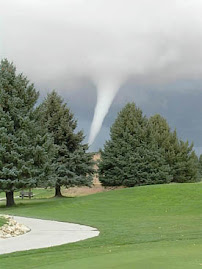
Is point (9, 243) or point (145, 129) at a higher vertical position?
point (145, 129)

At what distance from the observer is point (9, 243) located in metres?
12.2

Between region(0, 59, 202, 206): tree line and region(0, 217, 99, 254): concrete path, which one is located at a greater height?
region(0, 59, 202, 206): tree line

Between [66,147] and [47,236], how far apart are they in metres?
25.9

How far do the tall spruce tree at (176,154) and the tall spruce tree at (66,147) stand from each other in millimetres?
14689

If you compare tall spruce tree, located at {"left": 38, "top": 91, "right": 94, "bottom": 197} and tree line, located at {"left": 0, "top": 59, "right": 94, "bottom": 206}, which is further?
tall spruce tree, located at {"left": 38, "top": 91, "right": 94, "bottom": 197}

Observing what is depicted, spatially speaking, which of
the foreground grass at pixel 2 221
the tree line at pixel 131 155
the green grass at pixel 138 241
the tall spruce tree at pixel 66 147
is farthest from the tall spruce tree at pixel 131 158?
the foreground grass at pixel 2 221

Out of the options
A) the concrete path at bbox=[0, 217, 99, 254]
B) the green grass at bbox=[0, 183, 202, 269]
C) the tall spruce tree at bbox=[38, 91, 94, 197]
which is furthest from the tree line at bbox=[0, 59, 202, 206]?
the concrete path at bbox=[0, 217, 99, 254]

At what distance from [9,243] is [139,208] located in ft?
45.6

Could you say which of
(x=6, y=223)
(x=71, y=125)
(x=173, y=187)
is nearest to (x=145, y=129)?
(x=71, y=125)

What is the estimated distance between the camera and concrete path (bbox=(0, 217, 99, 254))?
11539 millimetres

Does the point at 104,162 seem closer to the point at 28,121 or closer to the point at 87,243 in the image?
the point at 28,121

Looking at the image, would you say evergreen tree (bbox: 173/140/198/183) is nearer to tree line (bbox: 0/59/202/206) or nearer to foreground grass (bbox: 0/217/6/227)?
tree line (bbox: 0/59/202/206)

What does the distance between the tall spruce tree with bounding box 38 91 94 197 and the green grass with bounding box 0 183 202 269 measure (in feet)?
27.7

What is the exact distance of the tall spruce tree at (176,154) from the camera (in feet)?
173
